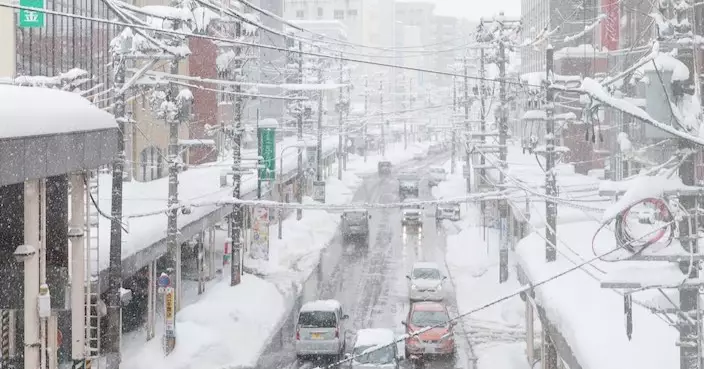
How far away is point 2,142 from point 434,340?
59.6 ft

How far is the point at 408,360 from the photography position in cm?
2653

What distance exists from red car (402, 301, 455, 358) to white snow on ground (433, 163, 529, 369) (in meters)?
1.07

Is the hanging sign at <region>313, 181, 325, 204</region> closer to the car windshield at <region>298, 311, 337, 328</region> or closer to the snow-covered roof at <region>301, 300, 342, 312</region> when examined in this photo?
the snow-covered roof at <region>301, 300, 342, 312</region>

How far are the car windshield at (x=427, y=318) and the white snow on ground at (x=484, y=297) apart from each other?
1.30 m

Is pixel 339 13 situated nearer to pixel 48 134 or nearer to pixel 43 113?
pixel 43 113

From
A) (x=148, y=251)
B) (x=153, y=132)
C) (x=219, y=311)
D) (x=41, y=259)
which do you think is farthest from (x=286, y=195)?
(x=41, y=259)

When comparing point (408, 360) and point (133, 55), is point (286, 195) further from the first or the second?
point (133, 55)

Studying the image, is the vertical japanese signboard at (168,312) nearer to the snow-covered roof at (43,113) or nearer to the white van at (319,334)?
the white van at (319,334)

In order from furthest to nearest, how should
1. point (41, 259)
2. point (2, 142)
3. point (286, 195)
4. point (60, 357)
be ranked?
point (286, 195)
point (60, 357)
point (41, 259)
point (2, 142)

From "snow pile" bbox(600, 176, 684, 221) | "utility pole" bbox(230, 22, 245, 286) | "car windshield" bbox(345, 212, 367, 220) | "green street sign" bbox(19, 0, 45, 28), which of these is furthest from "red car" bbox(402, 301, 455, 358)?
"car windshield" bbox(345, 212, 367, 220)

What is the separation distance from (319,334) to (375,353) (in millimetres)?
2648

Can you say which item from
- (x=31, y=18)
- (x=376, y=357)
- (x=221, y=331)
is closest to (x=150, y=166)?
(x=31, y=18)

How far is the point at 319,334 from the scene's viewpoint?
86.0 feet

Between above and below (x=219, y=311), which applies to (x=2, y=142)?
above
